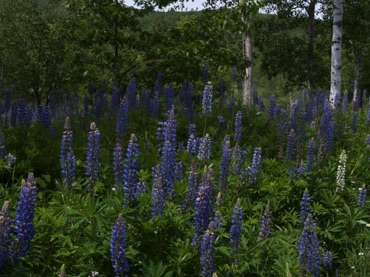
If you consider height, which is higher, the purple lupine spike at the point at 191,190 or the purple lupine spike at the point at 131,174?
the purple lupine spike at the point at 131,174

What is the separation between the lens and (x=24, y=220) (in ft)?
9.66

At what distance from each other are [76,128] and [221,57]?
4097mm

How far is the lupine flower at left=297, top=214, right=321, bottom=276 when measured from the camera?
364 centimetres

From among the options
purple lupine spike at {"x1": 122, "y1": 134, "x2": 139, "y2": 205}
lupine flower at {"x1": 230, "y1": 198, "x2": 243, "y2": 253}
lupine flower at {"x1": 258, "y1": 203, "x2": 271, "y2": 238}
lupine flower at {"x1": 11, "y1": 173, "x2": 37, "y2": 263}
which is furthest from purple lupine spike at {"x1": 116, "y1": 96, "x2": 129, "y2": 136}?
lupine flower at {"x1": 11, "y1": 173, "x2": 37, "y2": 263}

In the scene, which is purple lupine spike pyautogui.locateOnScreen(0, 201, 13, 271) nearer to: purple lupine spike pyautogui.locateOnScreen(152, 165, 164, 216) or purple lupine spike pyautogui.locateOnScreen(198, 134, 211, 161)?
purple lupine spike pyautogui.locateOnScreen(152, 165, 164, 216)

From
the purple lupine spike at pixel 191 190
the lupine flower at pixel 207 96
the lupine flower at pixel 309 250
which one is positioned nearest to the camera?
the lupine flower at pixel 309 250

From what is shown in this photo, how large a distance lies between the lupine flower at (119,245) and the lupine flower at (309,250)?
152cm

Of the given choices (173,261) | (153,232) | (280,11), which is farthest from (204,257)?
(280,11)

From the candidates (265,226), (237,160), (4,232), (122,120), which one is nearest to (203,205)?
(265,226)

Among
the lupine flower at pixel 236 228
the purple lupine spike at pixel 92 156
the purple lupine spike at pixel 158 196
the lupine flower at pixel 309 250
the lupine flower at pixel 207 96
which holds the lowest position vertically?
the lupine flower at pixel 309 250

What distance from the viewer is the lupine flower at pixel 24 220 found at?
291 cm

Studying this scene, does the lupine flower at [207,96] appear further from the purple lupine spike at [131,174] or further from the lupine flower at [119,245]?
the lupine flower at [119,245]

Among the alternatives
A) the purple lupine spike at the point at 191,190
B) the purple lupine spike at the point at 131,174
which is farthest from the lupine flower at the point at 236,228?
the purple lupine spike at the point at 131,174

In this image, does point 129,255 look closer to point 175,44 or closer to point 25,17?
point 175,44
